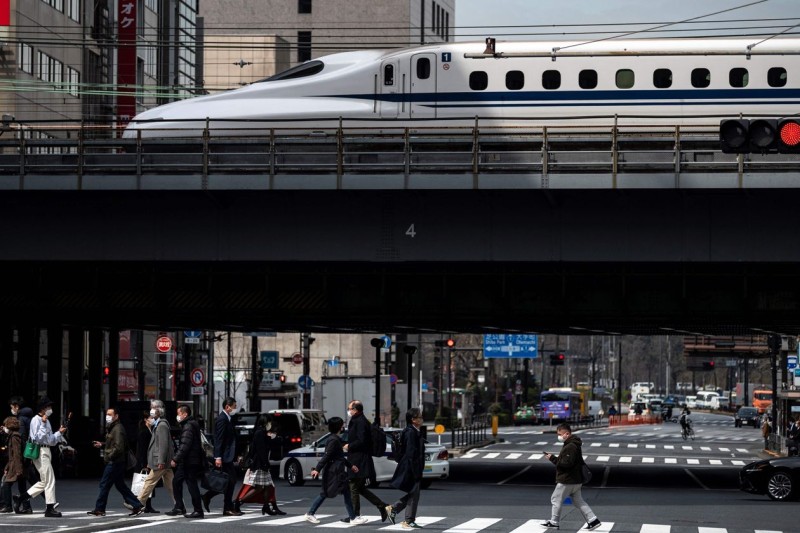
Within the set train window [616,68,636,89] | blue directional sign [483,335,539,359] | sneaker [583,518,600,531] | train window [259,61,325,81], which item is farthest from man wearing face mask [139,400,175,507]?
blue directional sign [483,335,539,359]

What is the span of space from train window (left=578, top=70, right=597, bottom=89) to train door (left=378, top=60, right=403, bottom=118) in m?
4.47

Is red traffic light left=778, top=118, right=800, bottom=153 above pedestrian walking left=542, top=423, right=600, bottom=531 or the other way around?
above

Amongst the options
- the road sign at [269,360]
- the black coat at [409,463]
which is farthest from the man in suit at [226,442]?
the road sign at [269,360]

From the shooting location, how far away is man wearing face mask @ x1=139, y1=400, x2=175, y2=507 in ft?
75.2

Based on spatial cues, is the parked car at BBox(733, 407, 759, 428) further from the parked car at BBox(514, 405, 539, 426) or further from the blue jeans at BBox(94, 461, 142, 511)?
the blue jeans at BBox(94, 461, 142, 511)

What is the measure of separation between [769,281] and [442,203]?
27.0ft

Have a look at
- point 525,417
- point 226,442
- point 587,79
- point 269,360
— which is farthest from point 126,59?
point 226,442

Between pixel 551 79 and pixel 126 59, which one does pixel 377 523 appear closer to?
pixel 551 79

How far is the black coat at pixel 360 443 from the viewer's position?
22406 mm

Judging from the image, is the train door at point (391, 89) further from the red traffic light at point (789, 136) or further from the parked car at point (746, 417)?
the parked car at point (746, 417)

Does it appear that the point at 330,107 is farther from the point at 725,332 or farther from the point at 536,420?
the point at 536,420

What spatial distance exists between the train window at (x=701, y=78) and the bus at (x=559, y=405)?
69.3 meters

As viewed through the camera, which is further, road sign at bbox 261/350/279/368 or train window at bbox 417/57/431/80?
road sign at bbox 261/350/279/368

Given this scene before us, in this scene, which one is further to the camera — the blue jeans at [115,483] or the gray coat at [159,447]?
the blue jeans at [115,483]
